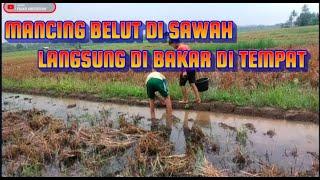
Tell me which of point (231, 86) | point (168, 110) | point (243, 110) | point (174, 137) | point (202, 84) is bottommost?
point (174, 137)

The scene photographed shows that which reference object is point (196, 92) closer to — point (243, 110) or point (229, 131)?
point (243, 110)

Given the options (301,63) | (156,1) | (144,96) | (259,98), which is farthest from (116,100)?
(301,63)

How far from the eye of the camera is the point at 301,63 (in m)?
10.5

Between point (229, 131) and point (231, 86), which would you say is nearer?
point (229, 131)

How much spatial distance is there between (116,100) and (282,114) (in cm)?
423

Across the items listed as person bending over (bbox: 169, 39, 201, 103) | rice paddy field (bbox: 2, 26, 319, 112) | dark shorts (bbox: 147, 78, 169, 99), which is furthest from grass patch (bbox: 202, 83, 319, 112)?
dark shorts (bbox: 147, 78, 169, 99)

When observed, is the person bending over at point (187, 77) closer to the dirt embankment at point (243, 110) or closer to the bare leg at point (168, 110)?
the dirt embankment at point (243, 110)

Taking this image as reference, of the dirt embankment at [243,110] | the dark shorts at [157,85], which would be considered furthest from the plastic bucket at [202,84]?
the dark shorts at [157,85]

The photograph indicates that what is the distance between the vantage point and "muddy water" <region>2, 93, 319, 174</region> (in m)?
5.11

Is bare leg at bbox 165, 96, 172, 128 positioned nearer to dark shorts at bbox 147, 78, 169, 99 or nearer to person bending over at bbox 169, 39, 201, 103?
dark shorts at bbox 147, 78, 169, 99

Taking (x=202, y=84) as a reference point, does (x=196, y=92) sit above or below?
below

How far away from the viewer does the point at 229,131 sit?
647 centimetres

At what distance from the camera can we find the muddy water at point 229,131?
5109 mm

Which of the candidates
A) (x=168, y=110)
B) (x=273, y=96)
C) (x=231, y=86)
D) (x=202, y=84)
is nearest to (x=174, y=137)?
(x=168, y=110)
